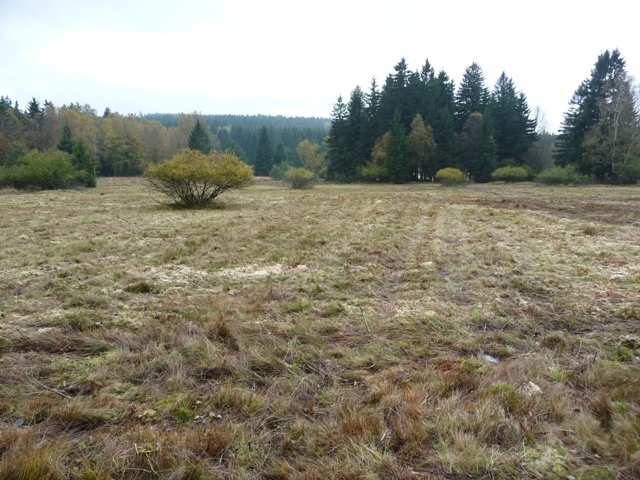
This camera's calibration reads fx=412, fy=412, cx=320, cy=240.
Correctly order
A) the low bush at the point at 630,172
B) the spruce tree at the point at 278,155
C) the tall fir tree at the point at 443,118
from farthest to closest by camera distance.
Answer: the spruce tree at the point at 278,155
the tall fir tree at the point at 443,118
the low bush at the point at 630,172

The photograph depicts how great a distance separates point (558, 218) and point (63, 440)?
14.6 meters

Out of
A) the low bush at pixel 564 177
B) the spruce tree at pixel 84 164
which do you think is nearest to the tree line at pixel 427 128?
the low bush at pixel 564 177

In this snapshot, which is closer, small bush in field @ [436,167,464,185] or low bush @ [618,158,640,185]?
low bush @ [618,158,640,185]

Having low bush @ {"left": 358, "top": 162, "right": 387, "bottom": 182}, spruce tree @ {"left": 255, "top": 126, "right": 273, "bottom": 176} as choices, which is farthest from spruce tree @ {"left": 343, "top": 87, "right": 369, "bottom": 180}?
spruce tree @ {"left": 255, "top": 126, "right": 273, "bottom": 176}

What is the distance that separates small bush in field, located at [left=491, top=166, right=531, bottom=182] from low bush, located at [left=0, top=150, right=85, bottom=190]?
36.1 meters

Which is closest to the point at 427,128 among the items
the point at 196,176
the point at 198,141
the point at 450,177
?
the point at 450,177

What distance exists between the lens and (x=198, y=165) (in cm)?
1756

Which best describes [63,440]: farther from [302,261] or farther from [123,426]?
[302,261]

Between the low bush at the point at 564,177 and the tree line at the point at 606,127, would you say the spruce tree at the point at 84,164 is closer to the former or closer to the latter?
the low bush at the point at 564,177

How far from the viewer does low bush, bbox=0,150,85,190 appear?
28.2m

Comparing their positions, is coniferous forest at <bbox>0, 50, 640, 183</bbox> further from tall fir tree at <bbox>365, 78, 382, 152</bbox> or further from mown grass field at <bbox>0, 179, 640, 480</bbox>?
mown grass field at <bbox>0, 179, 640, 480</bbox>

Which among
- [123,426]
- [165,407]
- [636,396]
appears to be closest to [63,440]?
[123,426]

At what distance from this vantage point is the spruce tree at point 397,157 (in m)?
41.2

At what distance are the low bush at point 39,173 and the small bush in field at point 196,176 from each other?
15.6 meters
